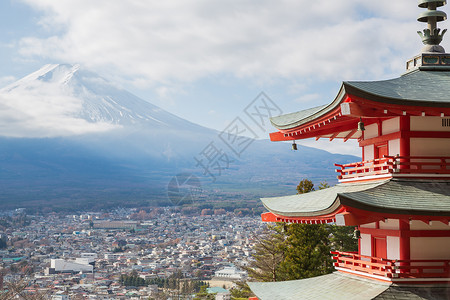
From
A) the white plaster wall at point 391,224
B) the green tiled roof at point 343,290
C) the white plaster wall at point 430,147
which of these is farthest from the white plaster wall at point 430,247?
the white plaster wall at point 430,147

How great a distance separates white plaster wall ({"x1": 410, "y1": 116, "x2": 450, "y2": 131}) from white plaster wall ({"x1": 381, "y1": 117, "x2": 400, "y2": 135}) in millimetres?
274

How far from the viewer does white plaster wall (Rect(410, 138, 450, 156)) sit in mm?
9445

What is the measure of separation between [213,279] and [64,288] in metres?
19.8

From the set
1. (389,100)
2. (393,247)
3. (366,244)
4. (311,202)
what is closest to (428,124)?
(389,100)

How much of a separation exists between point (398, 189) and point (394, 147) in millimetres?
1088

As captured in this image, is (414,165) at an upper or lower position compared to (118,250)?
upper

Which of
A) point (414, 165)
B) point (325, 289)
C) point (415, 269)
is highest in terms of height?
point (414, 165)

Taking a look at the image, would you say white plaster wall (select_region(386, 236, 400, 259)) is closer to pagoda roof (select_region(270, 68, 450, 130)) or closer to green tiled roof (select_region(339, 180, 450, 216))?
green tiled roof (select_region(339, 180, 450, 216))

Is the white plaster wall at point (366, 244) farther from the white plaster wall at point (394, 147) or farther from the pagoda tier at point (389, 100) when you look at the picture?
the pagoda tier at point (389, 100)

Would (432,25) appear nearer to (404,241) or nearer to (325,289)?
(404,241)

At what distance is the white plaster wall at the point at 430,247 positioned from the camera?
9.22 m

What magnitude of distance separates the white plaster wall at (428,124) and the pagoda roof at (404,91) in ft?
1.68

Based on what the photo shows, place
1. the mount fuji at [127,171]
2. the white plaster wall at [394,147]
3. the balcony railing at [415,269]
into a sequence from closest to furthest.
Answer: the balcony railing at [415,269]
the white plaster wall at [394,147]
the mount fuji at [127,171]

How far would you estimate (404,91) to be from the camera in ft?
30.1
